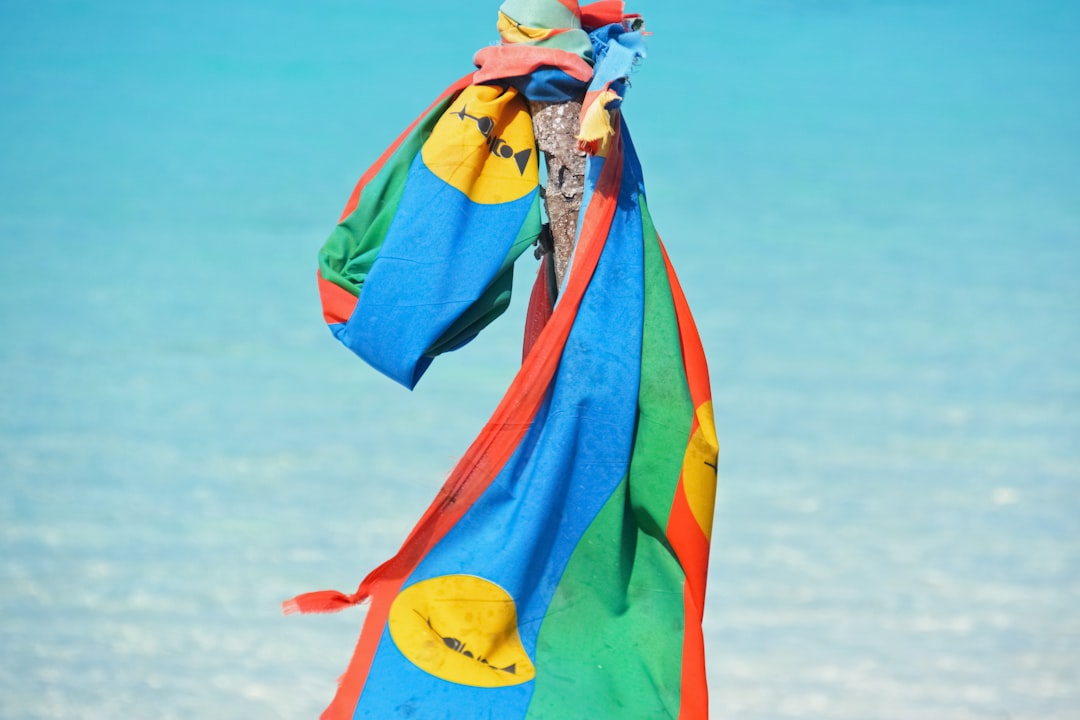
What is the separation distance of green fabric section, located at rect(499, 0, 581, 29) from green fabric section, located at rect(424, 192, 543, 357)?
24 centimetres

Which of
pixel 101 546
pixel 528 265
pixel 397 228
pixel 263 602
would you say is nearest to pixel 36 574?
pixel 101 546

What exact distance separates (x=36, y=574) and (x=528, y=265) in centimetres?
212

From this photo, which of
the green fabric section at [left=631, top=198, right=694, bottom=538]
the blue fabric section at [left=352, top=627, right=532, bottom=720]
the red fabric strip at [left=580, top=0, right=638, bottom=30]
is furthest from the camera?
the red fabric strip at [left=580, top=0, right=638, bottom=30]

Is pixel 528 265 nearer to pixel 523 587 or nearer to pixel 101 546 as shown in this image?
pixel 101 546

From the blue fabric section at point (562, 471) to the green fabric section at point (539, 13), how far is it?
13.5 inches

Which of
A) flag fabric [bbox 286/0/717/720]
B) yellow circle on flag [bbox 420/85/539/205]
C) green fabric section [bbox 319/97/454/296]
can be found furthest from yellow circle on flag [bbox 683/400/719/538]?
green fabric section [bbox 319/97/454/296]

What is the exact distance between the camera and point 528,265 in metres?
5.33

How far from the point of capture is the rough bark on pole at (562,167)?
2.32m

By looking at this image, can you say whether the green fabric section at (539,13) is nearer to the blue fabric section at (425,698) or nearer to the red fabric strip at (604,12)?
the red fabric strip at (604,12)

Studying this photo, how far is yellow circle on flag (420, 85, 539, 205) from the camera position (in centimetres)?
231

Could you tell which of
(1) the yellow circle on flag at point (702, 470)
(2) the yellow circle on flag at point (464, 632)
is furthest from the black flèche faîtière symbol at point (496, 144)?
(2) the yellow circle on flag at point (464, 632)

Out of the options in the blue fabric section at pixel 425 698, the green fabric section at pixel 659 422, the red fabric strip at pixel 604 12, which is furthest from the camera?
the red fabric strip at pixel 604 12

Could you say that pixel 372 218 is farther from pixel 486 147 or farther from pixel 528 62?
pixel 528 62

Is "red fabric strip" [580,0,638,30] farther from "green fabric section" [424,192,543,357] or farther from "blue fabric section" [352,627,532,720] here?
"blue fabric section" [352,627,532,720]
